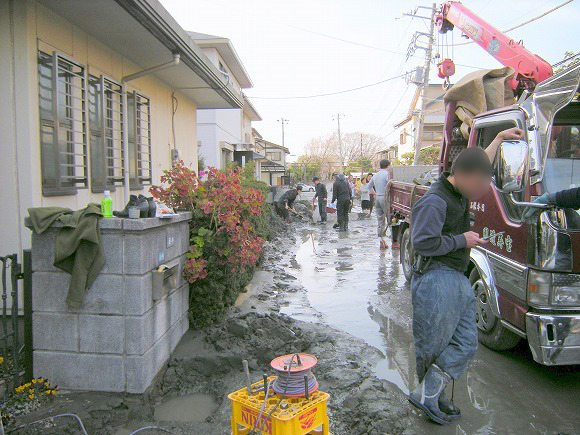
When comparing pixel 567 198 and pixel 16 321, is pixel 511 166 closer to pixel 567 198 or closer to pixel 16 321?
pixel 567 198

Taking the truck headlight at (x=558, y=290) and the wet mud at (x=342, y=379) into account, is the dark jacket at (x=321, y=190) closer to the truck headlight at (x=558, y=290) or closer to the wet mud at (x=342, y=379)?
the wet mud at (x=342, y=379)

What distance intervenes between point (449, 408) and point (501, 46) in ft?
18.6

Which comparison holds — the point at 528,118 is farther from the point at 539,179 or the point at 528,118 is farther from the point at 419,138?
the point at 419,138

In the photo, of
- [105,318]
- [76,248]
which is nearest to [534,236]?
[105,318]

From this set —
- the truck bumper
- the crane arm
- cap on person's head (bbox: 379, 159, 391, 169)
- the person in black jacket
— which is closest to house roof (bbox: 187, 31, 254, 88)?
the person in black jacket

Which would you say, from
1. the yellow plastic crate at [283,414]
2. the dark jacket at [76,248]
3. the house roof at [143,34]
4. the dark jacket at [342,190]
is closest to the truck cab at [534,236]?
the yellow plastic crate at [283,414]

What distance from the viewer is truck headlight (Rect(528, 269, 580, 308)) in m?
3.65

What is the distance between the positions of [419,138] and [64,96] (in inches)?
850

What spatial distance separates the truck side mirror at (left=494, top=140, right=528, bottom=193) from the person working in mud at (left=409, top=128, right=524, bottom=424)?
867 mm

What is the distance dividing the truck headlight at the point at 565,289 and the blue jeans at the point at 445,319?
30.4 inches

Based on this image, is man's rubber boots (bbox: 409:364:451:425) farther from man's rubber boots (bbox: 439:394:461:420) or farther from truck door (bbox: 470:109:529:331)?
truck door (bbox: 470:109:529:331)

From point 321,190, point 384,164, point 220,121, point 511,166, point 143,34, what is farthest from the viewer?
point 220,121

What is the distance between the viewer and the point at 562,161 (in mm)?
4105

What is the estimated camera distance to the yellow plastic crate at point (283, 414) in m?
2.57
